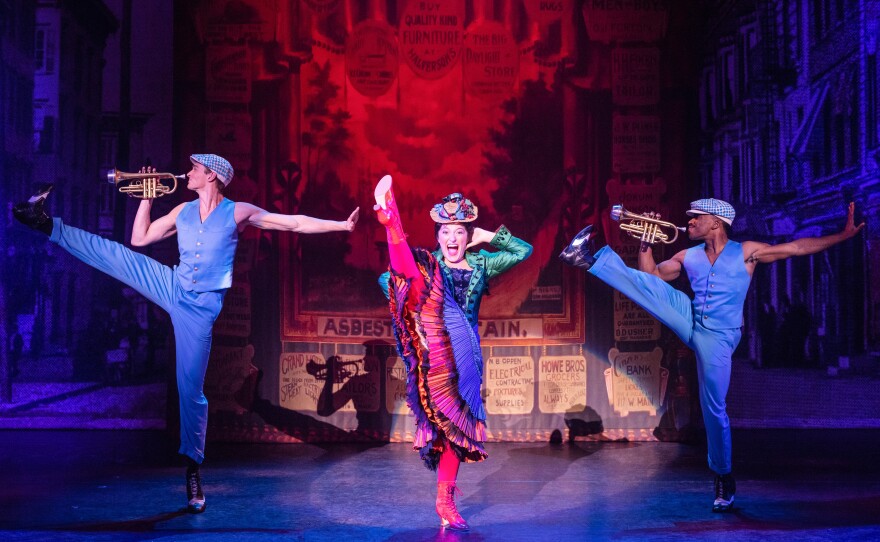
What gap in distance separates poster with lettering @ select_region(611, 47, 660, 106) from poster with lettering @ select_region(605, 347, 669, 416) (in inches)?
70.6

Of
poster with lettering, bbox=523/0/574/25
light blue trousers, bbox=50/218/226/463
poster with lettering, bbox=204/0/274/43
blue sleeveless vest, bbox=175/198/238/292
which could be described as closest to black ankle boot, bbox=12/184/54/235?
light blue trousers, bbox=50/218/226/463

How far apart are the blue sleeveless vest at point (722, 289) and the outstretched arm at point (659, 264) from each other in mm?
147

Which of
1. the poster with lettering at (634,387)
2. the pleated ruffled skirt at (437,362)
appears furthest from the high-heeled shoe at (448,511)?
the poster with lettering at (634,387)

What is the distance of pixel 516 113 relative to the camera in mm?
6094

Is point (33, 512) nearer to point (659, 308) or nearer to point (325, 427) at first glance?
point (325, 427)

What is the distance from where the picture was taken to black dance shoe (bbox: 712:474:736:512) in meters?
3.93

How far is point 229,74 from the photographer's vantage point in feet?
19.9

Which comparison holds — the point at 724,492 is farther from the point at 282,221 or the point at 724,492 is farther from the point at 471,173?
the point at 471,173

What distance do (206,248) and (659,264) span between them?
2163 millimetres

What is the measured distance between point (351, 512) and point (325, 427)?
217 centimetres

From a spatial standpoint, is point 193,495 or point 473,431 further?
point 193,495

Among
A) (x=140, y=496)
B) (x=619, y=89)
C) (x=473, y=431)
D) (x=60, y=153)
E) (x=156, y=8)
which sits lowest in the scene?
(x=140, y=496)

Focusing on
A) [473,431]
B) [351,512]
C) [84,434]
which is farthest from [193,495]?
[84,434]

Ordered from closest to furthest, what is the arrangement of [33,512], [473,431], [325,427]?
[473,431]
[33,512]
[325,427]
